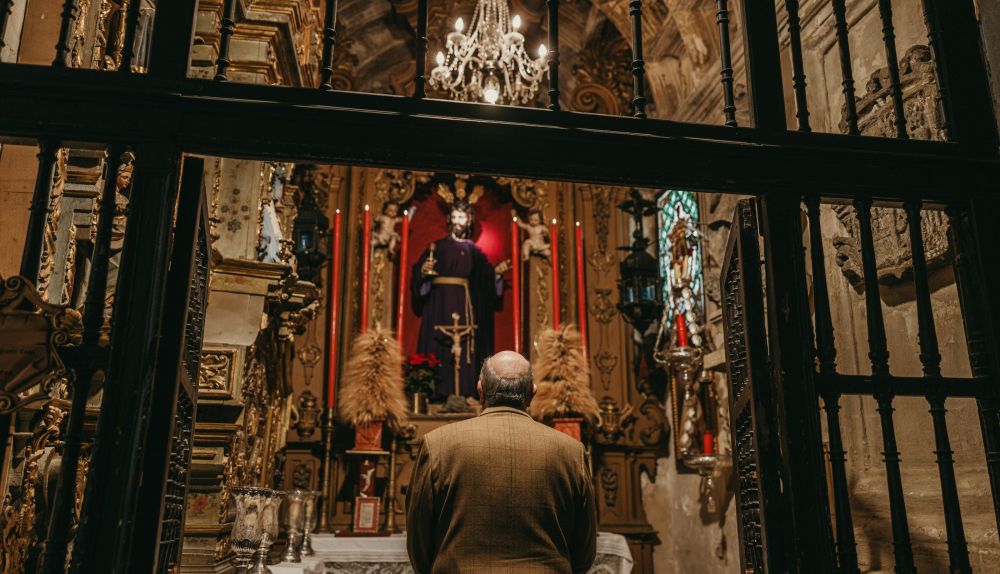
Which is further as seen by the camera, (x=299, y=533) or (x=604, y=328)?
(x=604, y=328)

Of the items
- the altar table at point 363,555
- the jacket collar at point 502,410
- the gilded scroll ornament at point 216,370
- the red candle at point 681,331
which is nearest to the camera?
the jacket collar at point 502,410

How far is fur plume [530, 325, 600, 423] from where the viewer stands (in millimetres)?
7586

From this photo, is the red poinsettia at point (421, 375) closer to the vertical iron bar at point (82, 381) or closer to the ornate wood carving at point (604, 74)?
the ornate wood carving at point (604, 74)

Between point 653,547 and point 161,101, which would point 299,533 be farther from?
point 653,547

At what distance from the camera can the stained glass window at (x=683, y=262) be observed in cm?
704

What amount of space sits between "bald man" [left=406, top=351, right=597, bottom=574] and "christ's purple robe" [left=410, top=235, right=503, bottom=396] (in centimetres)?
567

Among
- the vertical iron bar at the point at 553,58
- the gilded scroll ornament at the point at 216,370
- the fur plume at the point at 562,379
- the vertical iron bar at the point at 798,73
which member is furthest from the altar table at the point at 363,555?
the vertical iron bar at the point at 553,58

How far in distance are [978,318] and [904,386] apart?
38cm

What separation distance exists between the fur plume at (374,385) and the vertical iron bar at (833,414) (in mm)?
5385

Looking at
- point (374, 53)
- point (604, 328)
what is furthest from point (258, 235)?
point (374, 53)

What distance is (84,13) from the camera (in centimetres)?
320

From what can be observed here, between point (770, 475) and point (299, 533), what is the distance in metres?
3.59

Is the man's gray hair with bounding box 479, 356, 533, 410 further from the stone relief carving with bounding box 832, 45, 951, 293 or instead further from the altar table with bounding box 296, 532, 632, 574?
the altar table with bounding box 296, 532, 632, 574

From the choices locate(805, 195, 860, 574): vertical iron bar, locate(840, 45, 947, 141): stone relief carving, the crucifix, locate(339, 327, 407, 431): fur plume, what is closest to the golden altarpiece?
locate(339, 327, 407, 431): fur plume
